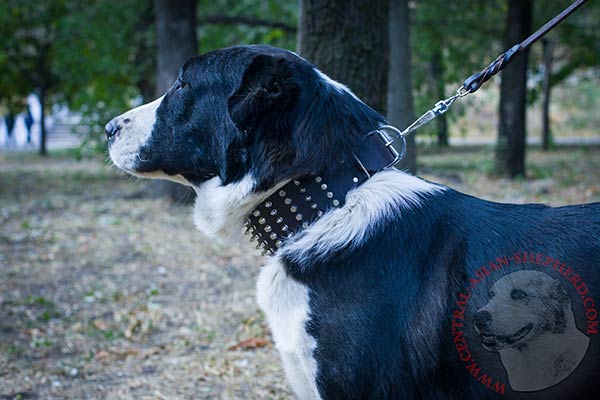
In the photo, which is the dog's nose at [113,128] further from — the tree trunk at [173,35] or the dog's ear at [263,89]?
the tree trunk at [173,35]

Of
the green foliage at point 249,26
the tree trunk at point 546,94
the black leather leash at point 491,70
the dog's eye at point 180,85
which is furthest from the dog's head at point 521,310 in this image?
the tree trunk at point 546,94

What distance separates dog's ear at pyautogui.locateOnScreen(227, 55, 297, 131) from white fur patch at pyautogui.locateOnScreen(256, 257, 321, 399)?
0.54m

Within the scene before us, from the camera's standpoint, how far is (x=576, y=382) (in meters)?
2.09

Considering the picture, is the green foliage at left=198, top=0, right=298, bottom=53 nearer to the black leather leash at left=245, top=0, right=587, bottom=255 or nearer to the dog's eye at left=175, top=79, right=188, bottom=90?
the dog's eye at left=175, top=79, right=188, bottom=90

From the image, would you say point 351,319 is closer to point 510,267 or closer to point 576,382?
point 510,267

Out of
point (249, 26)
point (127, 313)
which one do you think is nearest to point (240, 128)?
point (127, 313)

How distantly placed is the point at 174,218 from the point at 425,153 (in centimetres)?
1322

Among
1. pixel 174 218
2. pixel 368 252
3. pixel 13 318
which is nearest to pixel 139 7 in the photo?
Answer: pixel 174 218

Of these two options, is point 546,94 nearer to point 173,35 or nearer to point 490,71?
point 173,35

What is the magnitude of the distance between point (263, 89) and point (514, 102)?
10.7 meters

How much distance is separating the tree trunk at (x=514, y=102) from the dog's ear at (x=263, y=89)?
10.3 m

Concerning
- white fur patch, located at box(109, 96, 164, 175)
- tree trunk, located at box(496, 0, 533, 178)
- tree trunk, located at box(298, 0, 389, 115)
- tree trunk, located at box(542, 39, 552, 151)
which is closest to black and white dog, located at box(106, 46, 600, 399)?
white fur patch, located at box(109, 96, 164, 175)

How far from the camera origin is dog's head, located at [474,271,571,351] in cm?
209

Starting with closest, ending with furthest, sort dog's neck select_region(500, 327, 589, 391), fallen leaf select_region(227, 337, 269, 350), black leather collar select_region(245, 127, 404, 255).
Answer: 1. dog's neck select_region(500, 327, 589, 391)
2. black leather collar select_region(245, 127, 404, 255)
3. fallen leaf select_region(227, 337, 269, 350)
